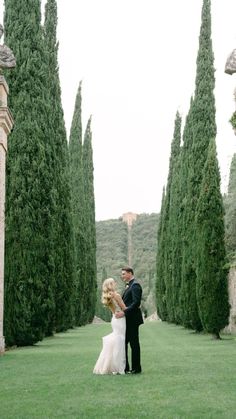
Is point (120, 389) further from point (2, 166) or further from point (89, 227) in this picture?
point (89, 227)

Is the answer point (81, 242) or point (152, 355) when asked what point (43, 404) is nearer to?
point (152, 355)

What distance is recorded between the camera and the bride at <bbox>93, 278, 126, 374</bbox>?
9.90 metres

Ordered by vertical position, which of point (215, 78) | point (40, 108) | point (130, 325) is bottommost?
point (130, 325)

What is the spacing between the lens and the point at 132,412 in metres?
6.33

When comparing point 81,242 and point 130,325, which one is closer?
point 130,325

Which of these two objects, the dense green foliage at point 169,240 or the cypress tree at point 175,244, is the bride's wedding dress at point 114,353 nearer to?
the cypress tree at point 175,244

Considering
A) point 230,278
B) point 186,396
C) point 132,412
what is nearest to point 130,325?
point 186,396

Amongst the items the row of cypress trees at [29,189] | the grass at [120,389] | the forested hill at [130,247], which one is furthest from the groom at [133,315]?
the forested hill at [130,247]

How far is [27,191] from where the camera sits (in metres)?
17.7

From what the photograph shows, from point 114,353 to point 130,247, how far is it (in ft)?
219

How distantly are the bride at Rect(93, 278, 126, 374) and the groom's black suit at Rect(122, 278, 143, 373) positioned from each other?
→ 0.13 m

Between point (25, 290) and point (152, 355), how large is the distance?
5020 millimetres

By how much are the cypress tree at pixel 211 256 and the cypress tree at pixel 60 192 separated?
4604 mm

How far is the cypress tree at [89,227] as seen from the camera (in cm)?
3866
